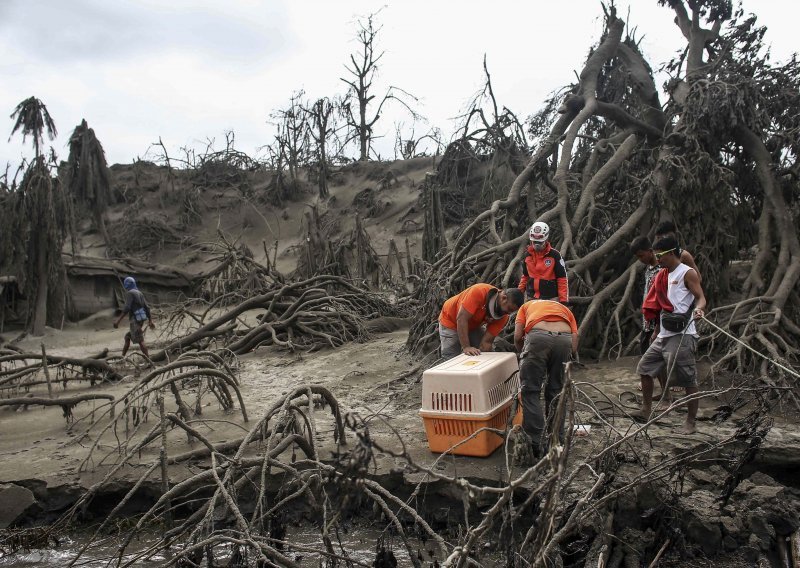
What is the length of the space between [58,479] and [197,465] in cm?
108

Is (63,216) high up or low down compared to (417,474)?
up

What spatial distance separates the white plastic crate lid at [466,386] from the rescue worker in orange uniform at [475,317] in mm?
375

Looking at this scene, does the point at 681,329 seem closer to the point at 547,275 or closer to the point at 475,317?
the point at 547,275

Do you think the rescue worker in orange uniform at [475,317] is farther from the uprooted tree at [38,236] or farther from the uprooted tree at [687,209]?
the uprooted tree at [38,236]

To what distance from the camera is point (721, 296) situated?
7594mm

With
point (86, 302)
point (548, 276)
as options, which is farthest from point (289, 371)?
point (86, 302)

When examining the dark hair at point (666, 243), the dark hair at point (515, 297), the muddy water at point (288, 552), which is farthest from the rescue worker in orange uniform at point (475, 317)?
the muddy water at point (288, 552)

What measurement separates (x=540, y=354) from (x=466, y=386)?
0.54m

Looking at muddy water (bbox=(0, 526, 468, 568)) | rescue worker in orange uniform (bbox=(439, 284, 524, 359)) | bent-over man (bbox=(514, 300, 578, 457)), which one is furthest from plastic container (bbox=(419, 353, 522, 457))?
muddy water (bbox=(0, 526, 468, 568))

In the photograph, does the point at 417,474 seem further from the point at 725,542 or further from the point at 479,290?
the point at 725,542

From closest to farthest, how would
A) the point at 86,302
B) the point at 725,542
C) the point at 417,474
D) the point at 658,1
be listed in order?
1. the point at 725,542
2. the point at 417,474
3. the point at 658,1
4. the point at 86,302

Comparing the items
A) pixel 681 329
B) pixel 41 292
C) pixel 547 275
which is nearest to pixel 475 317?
pixel 547 275

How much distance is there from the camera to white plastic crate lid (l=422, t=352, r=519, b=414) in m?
4.57

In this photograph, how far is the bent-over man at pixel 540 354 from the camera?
4.48 m
